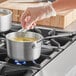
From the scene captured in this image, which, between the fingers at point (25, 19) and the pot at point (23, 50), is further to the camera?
the fingers at point (25, 19)

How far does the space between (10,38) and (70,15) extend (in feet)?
1.47

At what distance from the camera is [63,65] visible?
1.04m

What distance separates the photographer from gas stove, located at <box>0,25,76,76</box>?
91 cm

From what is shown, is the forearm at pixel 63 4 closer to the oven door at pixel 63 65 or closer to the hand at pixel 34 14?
the hand at pixel 34 14

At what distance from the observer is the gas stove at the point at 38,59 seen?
0.91 meters

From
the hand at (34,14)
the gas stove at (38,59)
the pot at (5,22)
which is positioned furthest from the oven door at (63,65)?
the pot at (5,22)

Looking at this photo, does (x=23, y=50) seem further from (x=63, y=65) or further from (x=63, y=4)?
(x=63, y=4)

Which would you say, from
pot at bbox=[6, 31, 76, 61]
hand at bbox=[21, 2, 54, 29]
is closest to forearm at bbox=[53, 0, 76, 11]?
hand at bbox=[21, 2, 54, 29]

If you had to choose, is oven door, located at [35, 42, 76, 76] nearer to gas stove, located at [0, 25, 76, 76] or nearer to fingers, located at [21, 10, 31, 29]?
gas stove, located at [0, 25, 76, 76]

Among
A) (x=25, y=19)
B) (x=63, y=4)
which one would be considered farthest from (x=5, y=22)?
(x=63, y=4)

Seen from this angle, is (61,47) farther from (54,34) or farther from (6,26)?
(6,26)

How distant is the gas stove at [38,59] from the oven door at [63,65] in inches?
0.4

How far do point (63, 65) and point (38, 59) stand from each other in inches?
3.9

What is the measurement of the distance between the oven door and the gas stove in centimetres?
1
